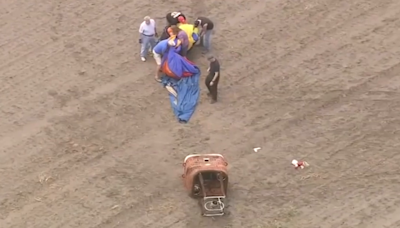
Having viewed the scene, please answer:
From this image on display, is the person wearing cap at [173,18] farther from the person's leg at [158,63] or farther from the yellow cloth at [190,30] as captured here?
the person's leg at [158,63]

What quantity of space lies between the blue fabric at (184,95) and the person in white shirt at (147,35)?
0.89 metres

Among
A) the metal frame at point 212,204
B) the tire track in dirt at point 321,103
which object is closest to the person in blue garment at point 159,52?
the tire track in dirt at point 321,103

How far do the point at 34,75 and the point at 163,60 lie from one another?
3.01m

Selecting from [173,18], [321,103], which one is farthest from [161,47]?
[321,103]

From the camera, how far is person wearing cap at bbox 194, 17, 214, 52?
1562cm

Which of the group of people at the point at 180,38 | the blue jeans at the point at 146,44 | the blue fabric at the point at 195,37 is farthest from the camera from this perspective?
the blue fabric at the point at 195,37

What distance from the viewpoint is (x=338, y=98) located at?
1484cm

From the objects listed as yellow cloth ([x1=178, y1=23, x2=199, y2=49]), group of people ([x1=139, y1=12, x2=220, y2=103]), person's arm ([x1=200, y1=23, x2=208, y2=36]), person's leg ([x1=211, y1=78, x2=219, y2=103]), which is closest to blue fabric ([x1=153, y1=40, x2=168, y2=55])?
group of people ([x1=139, y1=12, x2=220, y2=103])

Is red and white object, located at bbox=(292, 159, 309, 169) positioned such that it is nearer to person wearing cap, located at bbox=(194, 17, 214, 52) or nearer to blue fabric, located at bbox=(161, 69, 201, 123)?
blue fabric, located at bbox=(161, 69, 201, 123)

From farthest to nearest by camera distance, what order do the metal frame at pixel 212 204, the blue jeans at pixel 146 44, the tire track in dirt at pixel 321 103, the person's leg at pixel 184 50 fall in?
1. the blue jeans at pixel 146 44
2. the person's leg at pixel 184 50
3. the tire track in dirt at pixel 321 103
4. the metal frame at pixel 212 204

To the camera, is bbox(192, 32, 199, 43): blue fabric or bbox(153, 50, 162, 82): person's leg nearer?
bbox(153, 50, 162, 82): person's leg

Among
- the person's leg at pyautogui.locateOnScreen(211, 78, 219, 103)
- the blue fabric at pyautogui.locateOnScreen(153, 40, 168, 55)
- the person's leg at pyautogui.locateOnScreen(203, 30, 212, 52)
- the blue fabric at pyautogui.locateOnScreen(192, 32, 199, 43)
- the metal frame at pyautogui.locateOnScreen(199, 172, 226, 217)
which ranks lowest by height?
the metal frame at pyautogui.locateOnScreen(199, 172, 226, 217)

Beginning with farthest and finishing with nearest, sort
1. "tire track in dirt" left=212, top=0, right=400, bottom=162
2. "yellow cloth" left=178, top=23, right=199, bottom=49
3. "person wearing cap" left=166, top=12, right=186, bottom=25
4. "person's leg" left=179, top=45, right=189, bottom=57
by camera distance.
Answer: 1. "person wearing cap" left=166, top=12, right=186, bottom=25
2. "yellow cloth" left=178, top=23, right=199, bottom=49
3. "person's leg" left=179, top=45, right=189, bottom=57
4. "tire track in dirt" left=212, top=0, right=400, bottom=162

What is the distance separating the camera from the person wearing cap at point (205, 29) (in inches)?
615
